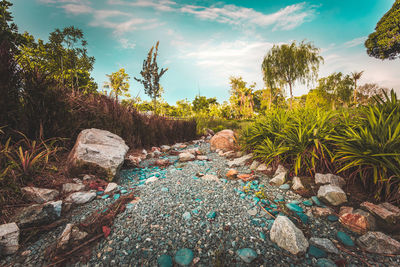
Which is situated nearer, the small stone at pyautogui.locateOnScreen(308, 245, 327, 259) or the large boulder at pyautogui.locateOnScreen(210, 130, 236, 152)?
the small stone at pyautogui.locateOnScreen(308, 245, 327, 259)

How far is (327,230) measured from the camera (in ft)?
4.32

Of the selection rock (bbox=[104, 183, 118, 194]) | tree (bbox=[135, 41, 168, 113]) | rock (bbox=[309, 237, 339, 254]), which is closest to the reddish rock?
rock (bbox=[309, 237, 339, 254])

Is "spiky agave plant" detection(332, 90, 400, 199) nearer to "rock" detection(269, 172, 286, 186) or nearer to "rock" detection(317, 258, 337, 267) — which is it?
"rock" detection(269, 172, 286, 186)

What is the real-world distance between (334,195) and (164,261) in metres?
1.81

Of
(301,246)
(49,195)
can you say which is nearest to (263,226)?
(301,246)

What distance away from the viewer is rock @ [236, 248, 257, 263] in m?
1.03

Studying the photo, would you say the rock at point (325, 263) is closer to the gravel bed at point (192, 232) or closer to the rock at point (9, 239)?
the gravel bed at point (192, 232)

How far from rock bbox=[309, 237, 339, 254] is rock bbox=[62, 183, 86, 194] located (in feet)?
8.90

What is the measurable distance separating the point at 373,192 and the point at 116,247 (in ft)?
8.27

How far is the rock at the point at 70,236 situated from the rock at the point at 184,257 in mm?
815

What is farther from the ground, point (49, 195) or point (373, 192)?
point (49, 195)

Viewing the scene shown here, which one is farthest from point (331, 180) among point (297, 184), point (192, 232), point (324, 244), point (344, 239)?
point (192, 232)

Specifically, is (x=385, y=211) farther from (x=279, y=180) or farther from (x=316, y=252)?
(x=279, y=180)

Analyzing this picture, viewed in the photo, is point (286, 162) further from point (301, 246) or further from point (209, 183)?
point (301, 246)
